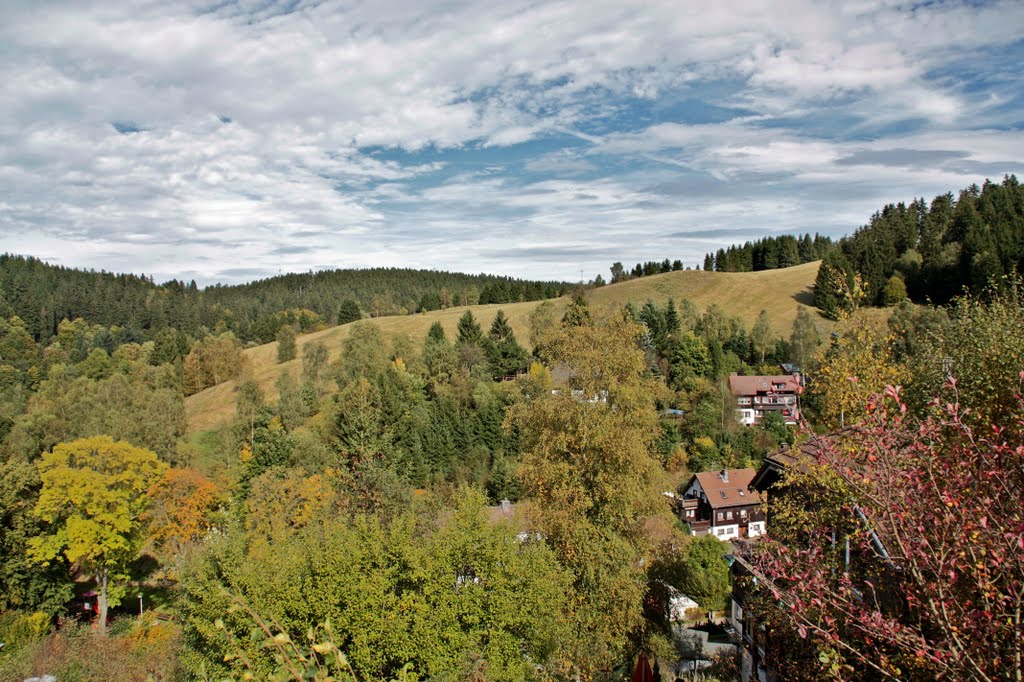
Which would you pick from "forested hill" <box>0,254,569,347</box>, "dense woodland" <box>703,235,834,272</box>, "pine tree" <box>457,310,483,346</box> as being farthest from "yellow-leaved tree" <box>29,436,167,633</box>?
"dense woodland" <box>703,235,834,272</box>

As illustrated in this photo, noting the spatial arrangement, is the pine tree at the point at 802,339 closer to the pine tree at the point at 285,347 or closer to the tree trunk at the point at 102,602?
the tree trunk at the point at 102,602

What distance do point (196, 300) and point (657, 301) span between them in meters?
99.1

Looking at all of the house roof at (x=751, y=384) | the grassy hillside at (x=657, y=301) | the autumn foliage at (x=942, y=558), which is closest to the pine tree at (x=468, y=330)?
the grassy hillside at (x=657, y=301)

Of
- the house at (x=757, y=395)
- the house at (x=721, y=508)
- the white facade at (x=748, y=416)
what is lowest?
the house at (x=721, y=508)

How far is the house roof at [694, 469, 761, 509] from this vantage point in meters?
39.0

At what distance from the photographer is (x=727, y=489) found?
39906 mm

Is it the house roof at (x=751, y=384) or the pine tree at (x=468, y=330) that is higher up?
the pine tree at (x=468, y=330)

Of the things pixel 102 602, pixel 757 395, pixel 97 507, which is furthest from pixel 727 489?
pixel 97 507

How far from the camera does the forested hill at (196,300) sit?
4094 inches

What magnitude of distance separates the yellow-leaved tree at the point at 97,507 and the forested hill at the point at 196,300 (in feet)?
220

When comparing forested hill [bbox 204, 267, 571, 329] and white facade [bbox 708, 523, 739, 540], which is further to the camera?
forested hill [bbox 204, 267, 571, 329]

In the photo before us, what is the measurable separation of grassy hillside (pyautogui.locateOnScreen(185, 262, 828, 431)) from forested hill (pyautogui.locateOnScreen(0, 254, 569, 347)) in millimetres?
18643

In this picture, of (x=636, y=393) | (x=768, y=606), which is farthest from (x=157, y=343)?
(x=768, y=606)

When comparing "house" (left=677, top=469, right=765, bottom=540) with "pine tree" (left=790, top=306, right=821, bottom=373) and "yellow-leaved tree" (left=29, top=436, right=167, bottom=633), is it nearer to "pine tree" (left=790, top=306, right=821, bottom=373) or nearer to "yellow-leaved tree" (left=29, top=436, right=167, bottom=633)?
"pine tree" (left=790, top=306, right=821, bottom=373)
